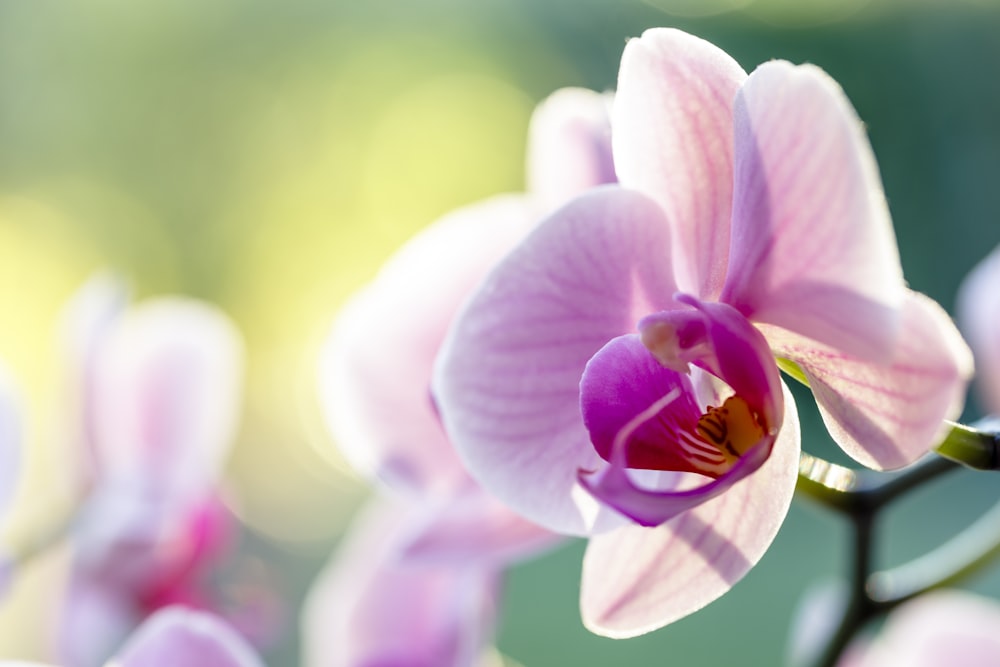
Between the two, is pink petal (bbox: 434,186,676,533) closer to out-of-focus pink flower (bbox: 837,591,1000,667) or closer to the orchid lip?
the orchid lip

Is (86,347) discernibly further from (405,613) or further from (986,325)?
(986,325)

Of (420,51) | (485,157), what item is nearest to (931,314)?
(485,157)

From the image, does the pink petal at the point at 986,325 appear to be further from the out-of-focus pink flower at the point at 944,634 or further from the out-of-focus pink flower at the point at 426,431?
the out-of-focus pink flower at the point at 426,431

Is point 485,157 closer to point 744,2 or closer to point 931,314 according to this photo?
point 744,2

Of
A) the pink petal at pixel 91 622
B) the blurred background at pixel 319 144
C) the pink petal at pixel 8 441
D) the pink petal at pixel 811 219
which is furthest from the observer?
the blurred background at pixel 319 144

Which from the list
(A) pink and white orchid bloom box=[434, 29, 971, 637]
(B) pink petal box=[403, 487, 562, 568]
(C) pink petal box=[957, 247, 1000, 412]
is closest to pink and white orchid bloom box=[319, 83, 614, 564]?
(B) pink petal box=[403, 487, 562, 568]

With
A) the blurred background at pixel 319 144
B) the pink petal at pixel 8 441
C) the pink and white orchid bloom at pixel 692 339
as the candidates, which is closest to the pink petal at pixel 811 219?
the pink and white orchid bloom at pixel 692 339
